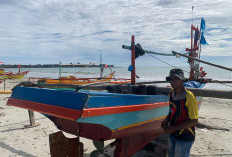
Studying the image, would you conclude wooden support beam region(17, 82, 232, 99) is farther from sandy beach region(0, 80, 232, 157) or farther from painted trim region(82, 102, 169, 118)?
→ sandy beach region(0, 80, 232, 157)

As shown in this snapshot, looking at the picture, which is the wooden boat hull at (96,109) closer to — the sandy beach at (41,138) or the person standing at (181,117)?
the person standing at (181,117)

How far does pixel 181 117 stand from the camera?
259 cm

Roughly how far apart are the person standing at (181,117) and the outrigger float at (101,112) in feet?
2.11

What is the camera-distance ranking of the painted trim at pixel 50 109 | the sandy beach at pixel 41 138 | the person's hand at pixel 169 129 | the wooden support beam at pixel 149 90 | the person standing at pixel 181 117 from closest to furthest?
1. the painted trim at pixel 50 109
2. the person standing at pixel 181 117
3. the person's hand at pixel 169 129
4. the wooden support beam at pixel 149 90
5. the sandy beach at pixel 41 138

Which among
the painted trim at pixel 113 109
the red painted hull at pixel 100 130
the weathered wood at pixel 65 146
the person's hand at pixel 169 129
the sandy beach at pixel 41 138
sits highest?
the painted trim at pixel 113 109

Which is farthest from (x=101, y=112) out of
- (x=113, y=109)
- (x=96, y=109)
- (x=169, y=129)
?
(x=169, y=129)

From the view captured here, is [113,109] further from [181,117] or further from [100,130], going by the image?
[181,117]

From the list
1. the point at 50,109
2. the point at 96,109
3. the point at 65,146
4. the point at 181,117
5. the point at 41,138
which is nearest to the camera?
the point at 96,109

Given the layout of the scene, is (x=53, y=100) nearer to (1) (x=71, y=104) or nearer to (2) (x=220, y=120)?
(1) (x=71, y=104)

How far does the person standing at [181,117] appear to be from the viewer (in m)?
2.46

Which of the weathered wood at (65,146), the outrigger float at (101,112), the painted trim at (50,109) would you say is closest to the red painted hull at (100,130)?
the outrigger float at (101,112)

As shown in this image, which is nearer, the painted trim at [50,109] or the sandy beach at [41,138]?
the painted trim at [50,109]

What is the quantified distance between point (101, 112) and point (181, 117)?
1138mm

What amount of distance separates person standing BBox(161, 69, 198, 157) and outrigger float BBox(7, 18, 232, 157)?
0.64 m
